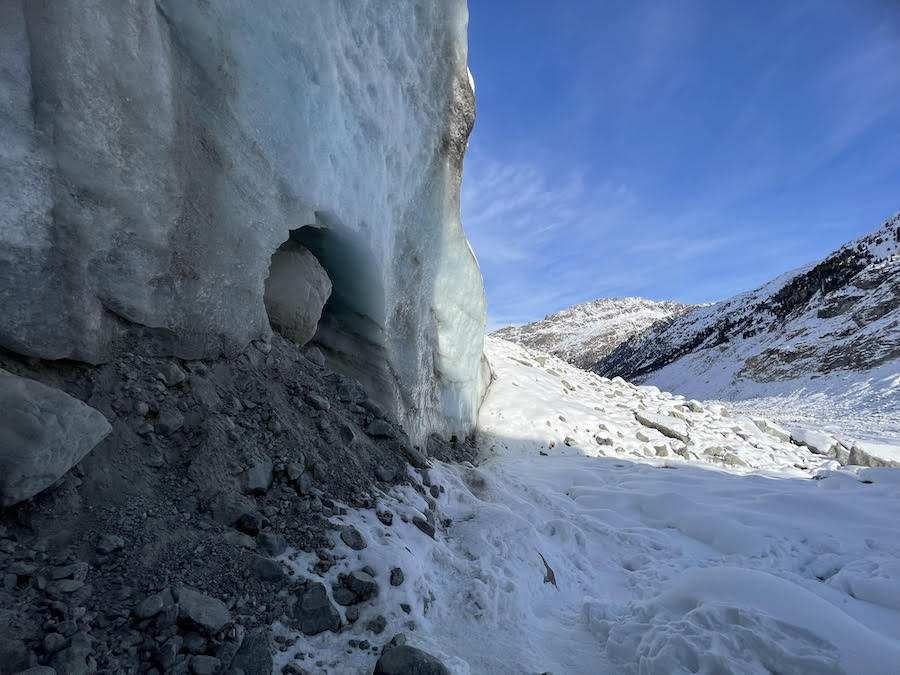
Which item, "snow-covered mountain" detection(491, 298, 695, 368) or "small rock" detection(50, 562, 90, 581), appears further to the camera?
"snow-covered mountain" detection(491, 298, 695, 368)

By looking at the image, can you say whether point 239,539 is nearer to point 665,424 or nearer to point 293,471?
point 293,471

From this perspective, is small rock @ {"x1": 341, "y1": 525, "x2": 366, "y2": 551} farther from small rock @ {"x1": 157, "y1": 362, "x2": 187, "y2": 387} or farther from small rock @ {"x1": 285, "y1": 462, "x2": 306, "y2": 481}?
small rock @ {"x1": 157, "y1": 362, "x2": 187, "y2": 387}

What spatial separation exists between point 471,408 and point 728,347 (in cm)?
3560

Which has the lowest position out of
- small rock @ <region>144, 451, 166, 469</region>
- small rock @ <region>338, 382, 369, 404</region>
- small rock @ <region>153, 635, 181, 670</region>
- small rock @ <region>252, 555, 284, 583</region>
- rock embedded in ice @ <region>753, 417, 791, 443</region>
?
small rock @ <region>153, 635, 181, 670</region>

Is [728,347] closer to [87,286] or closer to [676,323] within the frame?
[676,323]

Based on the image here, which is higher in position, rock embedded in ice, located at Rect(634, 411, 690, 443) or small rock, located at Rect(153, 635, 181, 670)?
rock embedded in ice, located at Rect(634, 411, 690, 443)

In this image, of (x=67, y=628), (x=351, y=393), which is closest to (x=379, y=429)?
(x=351, y=393)

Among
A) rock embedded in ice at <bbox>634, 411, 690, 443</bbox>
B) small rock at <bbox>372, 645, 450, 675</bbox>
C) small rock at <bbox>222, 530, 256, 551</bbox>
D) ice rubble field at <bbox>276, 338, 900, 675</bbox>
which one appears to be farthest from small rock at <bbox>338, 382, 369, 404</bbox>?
rock embedded in ice at <bbox>634, 411, 690, 443</bbox>

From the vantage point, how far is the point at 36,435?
1758 mm

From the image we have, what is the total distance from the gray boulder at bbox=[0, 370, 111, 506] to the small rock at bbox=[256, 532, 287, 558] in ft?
2.88

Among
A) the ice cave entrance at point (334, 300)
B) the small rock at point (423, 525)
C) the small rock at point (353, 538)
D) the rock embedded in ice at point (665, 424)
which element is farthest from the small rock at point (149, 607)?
the rock embedded in ice at point (665, 424)

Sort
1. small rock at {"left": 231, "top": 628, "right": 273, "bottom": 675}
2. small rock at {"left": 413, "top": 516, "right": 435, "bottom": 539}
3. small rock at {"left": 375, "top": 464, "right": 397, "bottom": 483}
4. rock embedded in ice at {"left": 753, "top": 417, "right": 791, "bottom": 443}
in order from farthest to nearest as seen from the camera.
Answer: rock embedded in ice at {"left": 753, "top": 417, "right": 791, "bottom": 443}, small rock at {"left": 375, "top": 464, "right": 397, "bottom": 483}, small rock at {"left": 413, "top": 516, "right": 435, "bottom": 539}, small rock at {"left": 231, "top": 628, "right": 273, "bottom": 675}

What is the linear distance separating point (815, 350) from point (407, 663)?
33351mm

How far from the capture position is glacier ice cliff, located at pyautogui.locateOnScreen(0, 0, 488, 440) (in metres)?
2.10
